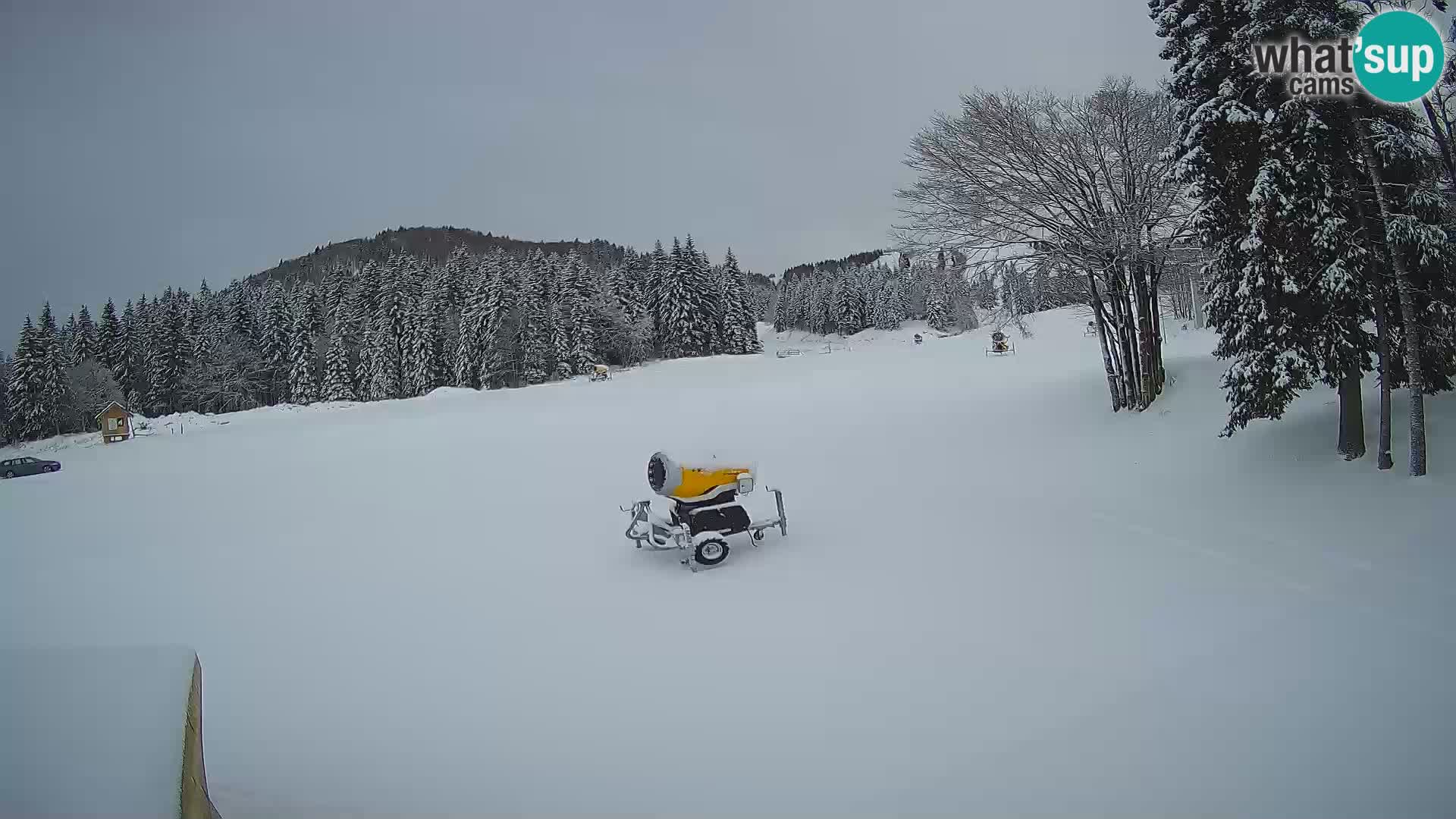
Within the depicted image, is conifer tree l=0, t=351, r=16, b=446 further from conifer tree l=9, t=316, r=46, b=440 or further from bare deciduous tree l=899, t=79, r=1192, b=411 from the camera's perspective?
bare deciduous tree l=899, t=79, r=1192, b=411

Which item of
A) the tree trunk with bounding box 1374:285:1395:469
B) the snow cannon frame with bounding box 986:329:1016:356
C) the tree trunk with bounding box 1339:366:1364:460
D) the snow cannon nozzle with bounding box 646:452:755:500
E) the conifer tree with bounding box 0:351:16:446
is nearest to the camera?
the tree trunk with bounding box 1374:285:1395:469

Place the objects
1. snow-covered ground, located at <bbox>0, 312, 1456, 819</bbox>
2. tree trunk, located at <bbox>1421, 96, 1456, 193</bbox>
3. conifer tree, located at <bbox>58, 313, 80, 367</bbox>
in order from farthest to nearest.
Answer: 1. conifer tree, located at <bbox>58, 313, 80, 367</bbox>
2. tree trunk, located at <bbox>1421, 96, 1456, 193</bbox>
3. snow-covered ground, located at <bbox>0, 312, 1456, 819</bbox>

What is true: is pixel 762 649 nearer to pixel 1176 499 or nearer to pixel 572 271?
pixel 1176 499

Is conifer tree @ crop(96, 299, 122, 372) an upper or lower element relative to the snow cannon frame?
upper

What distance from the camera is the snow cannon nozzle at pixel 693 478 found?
7820mm

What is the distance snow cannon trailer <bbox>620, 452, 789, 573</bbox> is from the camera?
764cm

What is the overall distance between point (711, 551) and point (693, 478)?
0.91 m

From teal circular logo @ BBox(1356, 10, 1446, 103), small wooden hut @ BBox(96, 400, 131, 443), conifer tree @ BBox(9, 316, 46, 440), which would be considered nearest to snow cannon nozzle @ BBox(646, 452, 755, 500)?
teal circular logo @ BBox(1356, 10, 1446, 103)

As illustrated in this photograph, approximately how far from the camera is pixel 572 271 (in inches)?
2219

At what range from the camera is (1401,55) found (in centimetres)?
691

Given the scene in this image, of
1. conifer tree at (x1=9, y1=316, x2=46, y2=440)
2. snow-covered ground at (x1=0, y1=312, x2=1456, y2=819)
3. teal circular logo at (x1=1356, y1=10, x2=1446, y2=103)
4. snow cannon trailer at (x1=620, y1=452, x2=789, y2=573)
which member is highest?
teal circular logo at (x1=1356, y1=10, x2=1446, y2=103)

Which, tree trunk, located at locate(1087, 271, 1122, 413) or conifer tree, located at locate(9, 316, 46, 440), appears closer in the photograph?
tree trunk, located at locate(1087, 271, 1122, 413)

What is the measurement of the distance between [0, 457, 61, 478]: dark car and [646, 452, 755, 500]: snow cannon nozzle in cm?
2297

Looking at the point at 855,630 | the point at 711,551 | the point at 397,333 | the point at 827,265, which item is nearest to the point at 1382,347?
the point at 855,630
